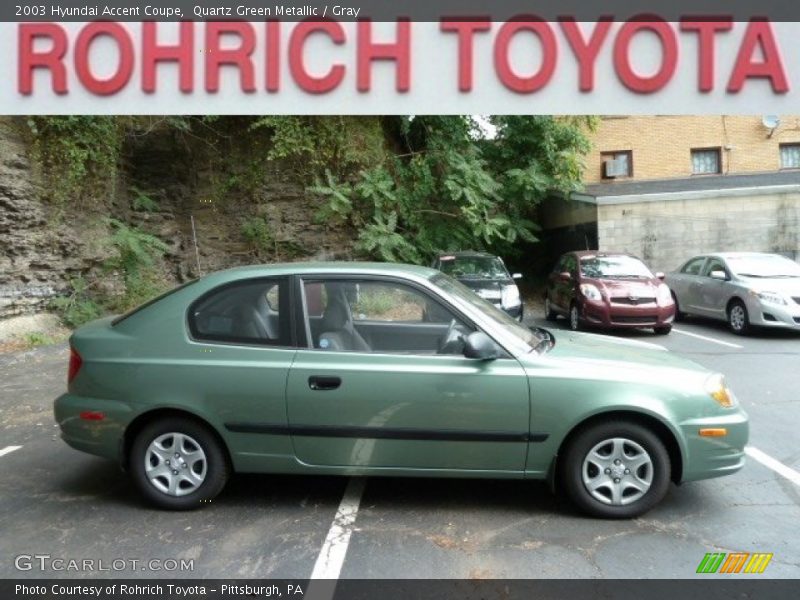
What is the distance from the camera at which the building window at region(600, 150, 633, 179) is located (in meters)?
20.5

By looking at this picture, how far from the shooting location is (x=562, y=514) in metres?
3.56

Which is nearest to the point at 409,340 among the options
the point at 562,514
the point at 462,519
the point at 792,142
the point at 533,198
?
the point at 462,519

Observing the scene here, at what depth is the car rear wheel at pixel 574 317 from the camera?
10977 mm

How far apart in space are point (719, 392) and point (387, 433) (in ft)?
6.65

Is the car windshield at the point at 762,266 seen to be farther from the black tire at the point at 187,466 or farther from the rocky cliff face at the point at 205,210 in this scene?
the black tire at the point at 187,466

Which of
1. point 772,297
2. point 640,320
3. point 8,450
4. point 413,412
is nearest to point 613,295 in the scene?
point 640,320

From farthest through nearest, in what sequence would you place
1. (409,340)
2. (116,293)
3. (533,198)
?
(533,198)
(116,293)
(409,340)

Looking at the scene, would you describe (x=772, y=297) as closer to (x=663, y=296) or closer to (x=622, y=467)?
(x=663, y=296)

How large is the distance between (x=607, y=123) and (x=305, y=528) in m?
20.3

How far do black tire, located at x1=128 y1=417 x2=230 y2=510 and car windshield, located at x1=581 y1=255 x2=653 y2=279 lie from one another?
8.96 metres

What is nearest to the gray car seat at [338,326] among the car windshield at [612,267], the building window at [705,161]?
the car windshield at [612,267]

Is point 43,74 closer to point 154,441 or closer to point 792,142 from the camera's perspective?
point 154,441

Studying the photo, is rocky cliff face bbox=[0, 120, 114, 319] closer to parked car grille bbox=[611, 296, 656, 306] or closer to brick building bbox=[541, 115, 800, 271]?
parked car grille bbox=[611, 296, 656, 306]

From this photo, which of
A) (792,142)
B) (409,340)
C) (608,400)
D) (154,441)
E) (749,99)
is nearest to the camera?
(608,400)
